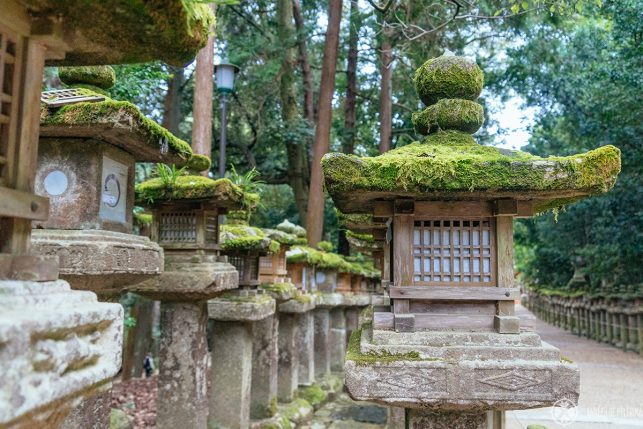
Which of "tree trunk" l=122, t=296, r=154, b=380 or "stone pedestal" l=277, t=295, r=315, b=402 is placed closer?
"stone pedestal" l=277, t=295, r=315, b=402

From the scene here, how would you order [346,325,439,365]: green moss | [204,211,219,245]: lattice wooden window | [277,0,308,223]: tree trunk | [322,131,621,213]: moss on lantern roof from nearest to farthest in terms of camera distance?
[322,131,621,213]: moss on lantern roof → [346,325,439,365]: green moss → [204,211,219,245]: lattice wooden window → [277,0,308,223]: tree trunk

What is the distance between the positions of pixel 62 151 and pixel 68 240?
84 cm

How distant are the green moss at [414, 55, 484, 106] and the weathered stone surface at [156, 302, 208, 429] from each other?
163 inches

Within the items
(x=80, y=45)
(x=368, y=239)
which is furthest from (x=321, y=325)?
(x=80, y=45)

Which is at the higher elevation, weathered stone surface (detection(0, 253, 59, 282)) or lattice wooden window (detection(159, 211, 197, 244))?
lattice wooden window (detection(159, 211, 197, 244))

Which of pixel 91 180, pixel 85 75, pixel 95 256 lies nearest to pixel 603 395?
pixel 95 256

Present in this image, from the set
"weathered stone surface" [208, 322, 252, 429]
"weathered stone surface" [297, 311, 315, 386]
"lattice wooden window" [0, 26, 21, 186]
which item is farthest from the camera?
"weathered stone surface" [297, 311, 315, 386]

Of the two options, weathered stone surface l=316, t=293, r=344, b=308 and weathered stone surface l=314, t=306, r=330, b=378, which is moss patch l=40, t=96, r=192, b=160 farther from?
weathered stone surface l=314, t=306, r=330, b=378

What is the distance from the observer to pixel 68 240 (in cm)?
407

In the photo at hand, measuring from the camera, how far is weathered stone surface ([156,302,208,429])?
6.98 metres

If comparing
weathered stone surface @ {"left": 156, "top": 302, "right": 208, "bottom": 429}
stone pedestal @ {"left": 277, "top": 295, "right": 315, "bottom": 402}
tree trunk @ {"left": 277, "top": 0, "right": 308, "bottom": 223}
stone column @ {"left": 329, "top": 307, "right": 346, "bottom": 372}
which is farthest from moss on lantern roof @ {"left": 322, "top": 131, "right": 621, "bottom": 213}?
stone column @ {"left": 329, "top": 307, "right": 346, "bottom": 372}

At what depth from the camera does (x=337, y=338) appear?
677 inches

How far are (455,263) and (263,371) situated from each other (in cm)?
611

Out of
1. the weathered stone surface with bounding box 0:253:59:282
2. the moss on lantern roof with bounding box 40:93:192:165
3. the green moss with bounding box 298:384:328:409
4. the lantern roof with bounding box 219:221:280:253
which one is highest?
the moss on lantern roof with bounding box 40:93:192:165
